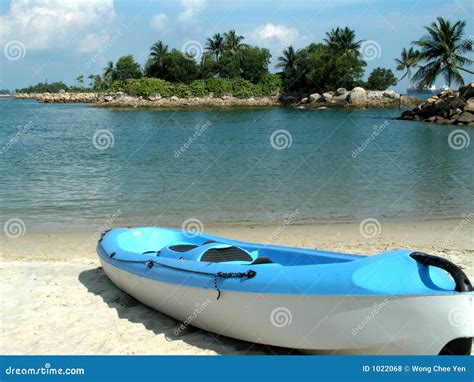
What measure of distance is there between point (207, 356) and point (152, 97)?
78.4 m

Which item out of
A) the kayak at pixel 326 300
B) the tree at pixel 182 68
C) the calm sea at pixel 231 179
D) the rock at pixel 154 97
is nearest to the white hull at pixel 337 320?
the kayak at pixel 326 300

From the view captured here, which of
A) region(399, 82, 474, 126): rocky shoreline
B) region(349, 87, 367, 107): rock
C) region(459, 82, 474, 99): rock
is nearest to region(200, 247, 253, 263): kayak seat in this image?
region(399, 82, 474, 126): rocky shoreline

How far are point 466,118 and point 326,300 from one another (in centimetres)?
4056

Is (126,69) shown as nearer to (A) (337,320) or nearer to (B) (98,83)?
(B) (98,83)

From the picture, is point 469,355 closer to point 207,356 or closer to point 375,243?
point 207,356

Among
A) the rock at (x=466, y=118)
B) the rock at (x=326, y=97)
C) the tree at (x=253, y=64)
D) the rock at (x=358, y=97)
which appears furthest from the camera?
the tree at (x=253, y=64)

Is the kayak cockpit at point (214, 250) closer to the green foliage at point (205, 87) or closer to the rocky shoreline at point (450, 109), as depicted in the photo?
the rocky shoreline at point (450, 109)

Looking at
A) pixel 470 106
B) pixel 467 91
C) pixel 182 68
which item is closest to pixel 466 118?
pixel 470 106

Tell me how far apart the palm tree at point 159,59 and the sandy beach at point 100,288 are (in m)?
80.0

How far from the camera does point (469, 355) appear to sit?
17.0ft

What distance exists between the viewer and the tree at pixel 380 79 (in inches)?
3285

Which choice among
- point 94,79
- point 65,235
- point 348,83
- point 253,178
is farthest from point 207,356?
point 94,79

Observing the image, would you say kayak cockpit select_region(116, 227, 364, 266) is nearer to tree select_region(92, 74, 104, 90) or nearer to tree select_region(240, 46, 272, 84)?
tree select_region(240, 46, 272, 84)

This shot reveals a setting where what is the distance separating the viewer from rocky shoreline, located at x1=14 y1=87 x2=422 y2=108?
73188 millimetres
